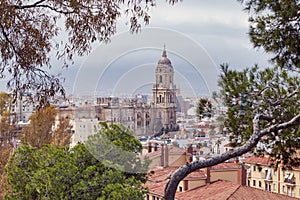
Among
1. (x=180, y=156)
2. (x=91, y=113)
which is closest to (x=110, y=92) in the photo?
(x=91, y=113)

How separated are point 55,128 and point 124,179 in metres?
7.22

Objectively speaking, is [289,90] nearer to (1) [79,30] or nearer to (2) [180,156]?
(2) [180,156]

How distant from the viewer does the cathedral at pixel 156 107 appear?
3.88 meters

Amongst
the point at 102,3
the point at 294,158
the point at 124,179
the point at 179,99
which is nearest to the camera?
the point at 102,3

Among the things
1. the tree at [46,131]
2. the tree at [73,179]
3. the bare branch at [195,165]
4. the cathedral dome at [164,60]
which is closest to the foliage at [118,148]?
the tree at [73,179]

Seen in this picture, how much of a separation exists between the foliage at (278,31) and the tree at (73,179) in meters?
5.86

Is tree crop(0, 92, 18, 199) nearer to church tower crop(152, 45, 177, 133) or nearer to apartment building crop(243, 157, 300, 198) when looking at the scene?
apartment building crop(243, 157, 300, 198)

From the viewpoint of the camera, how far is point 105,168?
1063 cm

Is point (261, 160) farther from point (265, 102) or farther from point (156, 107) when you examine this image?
point (156, 107)

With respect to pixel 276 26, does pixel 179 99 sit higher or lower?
lower

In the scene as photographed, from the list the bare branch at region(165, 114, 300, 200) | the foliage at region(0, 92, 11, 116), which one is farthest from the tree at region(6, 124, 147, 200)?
the bare branch at region(165, 114, 300, 200)

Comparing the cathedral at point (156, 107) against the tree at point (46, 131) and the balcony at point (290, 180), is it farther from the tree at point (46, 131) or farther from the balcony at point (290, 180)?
the balcony at point (290, 180)

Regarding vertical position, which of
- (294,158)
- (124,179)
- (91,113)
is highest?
(91,113)

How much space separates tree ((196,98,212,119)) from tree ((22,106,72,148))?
12428 millimetres
